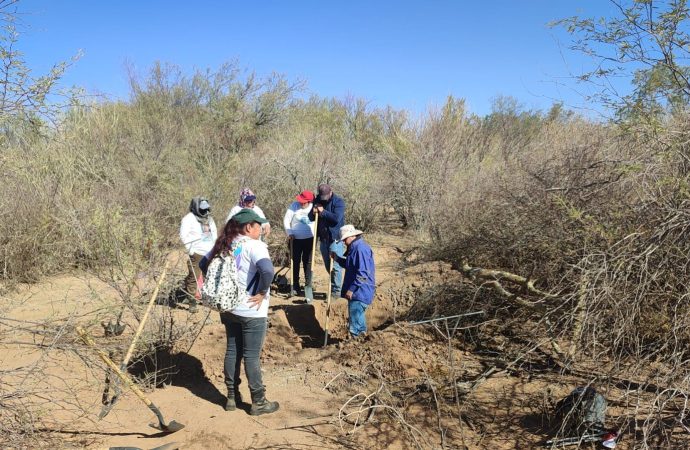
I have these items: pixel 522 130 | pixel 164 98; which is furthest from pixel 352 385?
pixel 522 130

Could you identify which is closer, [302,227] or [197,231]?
[197,231]

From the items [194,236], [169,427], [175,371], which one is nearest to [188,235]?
[194,236]

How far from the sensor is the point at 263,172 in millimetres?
12414

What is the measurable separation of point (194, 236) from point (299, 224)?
1.50m

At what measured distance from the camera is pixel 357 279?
206 inches

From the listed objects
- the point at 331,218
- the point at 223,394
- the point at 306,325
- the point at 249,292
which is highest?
the point at 331,218

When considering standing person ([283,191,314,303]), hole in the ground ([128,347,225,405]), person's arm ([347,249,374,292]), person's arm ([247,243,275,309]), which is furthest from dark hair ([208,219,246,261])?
standing person ([283,191,314,303])

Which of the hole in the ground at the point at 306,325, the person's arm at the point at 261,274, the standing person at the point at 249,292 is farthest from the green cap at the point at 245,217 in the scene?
the hole in the ground at the point at 306,325

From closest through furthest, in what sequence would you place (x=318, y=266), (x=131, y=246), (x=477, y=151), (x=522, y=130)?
(x=131, y=246) → (x=318, y=266) → (x=477, y=151) → (x=522, y=130)

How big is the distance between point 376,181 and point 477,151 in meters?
2.70

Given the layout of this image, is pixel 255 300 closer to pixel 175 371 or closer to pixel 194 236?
pixel 175 371

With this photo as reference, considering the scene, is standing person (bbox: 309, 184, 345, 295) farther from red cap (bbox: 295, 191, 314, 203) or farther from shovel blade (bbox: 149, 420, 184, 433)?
shovel blade (bbox: 149, 420, 184, 433)

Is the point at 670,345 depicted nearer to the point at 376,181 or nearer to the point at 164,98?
the point at 376,181

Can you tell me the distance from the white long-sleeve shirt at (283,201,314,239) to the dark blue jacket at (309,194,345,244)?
0.31 ft
